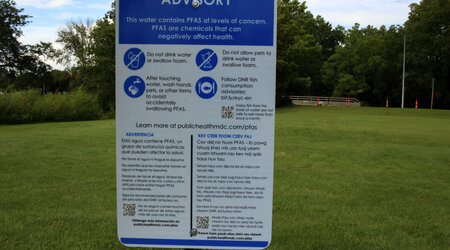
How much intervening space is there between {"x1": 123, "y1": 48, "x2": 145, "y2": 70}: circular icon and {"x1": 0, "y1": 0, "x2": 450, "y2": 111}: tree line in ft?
137

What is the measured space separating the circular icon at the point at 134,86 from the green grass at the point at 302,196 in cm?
278

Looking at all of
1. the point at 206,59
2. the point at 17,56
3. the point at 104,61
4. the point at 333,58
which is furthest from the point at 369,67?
the point at 206,59

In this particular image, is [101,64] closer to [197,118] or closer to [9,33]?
[9,33]

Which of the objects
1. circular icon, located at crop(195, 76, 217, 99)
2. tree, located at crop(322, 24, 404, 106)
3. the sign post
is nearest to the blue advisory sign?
the sign post

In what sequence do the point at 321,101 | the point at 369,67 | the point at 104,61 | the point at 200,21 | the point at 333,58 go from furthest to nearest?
1. the point at 333,58
2. the point at 369,67
3. the point at 321,101
4. the point at 104,61
5. the point at 200,21

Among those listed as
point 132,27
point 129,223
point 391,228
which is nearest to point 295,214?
point 391,228

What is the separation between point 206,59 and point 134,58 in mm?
398

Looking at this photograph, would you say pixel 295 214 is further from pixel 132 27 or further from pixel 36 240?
pixel 132 27

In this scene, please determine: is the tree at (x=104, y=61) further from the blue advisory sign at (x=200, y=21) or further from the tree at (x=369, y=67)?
the blue advisory sign at (x=200, y=21)

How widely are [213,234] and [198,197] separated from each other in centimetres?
23

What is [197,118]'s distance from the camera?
2.18 meters

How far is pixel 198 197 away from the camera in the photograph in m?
2.20

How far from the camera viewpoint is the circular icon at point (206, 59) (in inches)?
84.9

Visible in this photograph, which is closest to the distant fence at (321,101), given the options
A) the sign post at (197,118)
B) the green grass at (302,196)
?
the green grass at (302,196)
